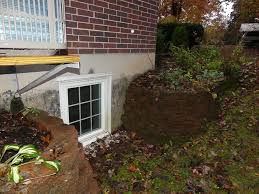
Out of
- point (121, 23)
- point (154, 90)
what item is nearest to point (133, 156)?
point (154, 90)

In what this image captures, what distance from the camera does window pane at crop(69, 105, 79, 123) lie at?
3.85 meters

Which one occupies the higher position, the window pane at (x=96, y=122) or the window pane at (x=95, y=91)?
the window pane at (x=95, y=91)

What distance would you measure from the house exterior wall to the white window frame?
3.5 inches

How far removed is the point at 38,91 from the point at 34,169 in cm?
166

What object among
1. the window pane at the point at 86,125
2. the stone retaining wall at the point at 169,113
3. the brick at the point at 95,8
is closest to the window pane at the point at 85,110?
the window pane at the point at 86,125

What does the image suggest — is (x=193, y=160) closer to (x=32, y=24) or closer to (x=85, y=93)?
(x=85, y=93)

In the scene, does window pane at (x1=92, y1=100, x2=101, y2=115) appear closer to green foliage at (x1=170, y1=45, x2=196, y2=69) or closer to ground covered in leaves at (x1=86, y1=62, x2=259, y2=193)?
ground covered in leaves at (x1=86, y1=62, x2=259, y2=193)

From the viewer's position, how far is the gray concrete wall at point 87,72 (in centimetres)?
281

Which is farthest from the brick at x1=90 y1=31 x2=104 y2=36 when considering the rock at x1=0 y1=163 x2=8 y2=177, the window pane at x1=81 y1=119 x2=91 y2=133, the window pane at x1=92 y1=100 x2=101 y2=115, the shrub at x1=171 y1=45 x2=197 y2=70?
the rock at x1=0 y1=163 x2=8 y2=177

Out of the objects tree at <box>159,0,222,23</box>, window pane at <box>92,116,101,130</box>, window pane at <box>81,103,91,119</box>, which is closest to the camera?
window pane at <box>81,103,91,119</box>

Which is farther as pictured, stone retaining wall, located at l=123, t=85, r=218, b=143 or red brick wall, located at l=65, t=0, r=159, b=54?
stone retaining wall, located at l=123, t=85, r=218, b=143

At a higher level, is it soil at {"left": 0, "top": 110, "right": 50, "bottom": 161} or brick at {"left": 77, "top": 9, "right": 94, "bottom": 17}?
brick at {"left": 77, "top": 9, "right": 94, "bottom": 17}

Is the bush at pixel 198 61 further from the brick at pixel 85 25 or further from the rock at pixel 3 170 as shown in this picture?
the rock at pixel 3 170

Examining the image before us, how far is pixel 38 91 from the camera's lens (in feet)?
10.4
